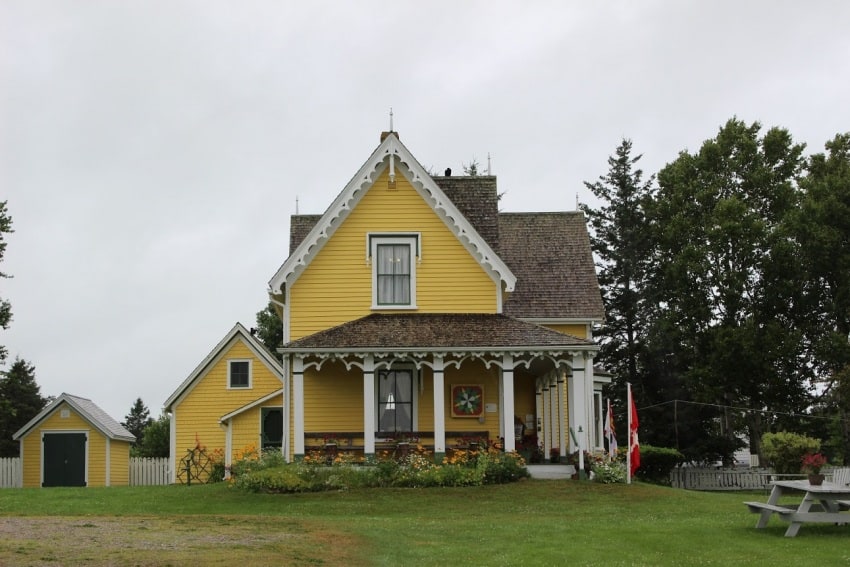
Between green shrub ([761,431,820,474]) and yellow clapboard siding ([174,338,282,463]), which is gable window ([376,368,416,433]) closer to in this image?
yellow clapboard siding ([174,338,282,463])

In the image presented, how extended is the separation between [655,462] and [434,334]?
16545mm

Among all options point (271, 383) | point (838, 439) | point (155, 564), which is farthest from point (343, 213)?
point (838, 439)

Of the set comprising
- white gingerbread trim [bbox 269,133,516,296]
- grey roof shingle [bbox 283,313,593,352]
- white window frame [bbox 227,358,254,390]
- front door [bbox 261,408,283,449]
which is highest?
white gingerbread trim [bbox 269,133,516,296]

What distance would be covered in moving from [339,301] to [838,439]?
30.6m

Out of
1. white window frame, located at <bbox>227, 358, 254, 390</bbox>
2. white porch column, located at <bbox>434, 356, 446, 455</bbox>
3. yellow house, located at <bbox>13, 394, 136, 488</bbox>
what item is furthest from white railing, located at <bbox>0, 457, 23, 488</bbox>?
white porch column, located at <bbox>434, 356, 446, 455</bbox>

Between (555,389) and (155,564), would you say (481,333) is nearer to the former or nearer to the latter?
(555,389)

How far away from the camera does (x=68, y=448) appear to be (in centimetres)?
4716

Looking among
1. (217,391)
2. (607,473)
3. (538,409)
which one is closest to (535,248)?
→ (538,409)

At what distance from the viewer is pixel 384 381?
32094 mm

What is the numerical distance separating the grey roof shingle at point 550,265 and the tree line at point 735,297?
41.1ft

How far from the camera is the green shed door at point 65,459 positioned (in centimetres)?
4681

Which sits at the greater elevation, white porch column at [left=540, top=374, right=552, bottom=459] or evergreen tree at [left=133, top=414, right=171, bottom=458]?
white porch column at [left=540, top=374, right=552, bottom=459]

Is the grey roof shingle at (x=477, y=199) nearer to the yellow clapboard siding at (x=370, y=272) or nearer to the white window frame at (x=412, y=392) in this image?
the yellow clapboard siding at (x=370, y=272)

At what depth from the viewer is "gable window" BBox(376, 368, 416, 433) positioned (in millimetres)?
31875
